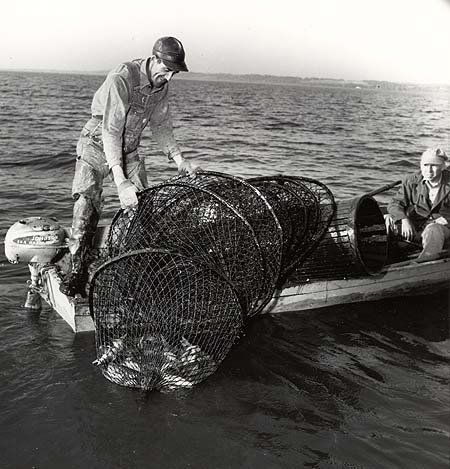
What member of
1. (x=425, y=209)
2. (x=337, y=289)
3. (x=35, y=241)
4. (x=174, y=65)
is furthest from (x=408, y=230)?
(x=35, y=241)

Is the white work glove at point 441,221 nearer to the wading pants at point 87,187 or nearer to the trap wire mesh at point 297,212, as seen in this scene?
the trap wire mesh at point 297,212

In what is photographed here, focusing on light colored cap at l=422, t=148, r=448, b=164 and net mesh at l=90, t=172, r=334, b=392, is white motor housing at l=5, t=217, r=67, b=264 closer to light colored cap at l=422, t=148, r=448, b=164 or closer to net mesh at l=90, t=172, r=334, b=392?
net mesh at l=90, t=172, r=334, b=392

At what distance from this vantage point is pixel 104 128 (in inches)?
192

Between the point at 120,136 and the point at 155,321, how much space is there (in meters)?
1.72

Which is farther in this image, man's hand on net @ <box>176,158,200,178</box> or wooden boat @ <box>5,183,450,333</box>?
wooden boat @ <box>5,183,450,333</box>

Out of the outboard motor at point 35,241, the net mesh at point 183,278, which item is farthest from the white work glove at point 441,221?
the outboard motor at point 35,241

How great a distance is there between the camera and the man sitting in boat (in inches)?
260

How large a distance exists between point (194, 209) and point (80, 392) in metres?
1.92

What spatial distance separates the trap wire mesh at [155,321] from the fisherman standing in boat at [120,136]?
699 mm

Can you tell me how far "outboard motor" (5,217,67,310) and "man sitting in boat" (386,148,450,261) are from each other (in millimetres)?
4092

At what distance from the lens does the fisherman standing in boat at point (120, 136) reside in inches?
190

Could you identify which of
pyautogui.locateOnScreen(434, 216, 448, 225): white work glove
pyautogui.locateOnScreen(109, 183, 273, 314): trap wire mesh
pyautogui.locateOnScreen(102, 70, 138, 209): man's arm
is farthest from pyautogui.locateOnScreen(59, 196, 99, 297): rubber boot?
pyautogui.locateOnScreen(434, 216, 448, 225): white work glove

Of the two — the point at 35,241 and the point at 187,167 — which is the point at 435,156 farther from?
the point at 35,241

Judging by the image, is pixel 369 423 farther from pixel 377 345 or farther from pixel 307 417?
pixel 377 345
